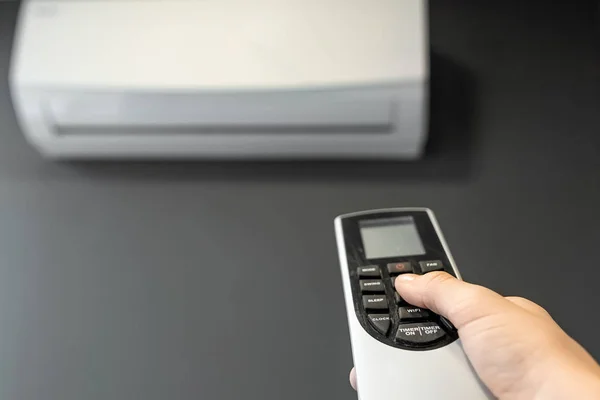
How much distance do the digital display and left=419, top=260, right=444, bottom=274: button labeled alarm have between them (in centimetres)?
2

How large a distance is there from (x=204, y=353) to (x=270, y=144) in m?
0.25

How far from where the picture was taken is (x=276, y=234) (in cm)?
68

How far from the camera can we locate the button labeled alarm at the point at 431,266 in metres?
0.49

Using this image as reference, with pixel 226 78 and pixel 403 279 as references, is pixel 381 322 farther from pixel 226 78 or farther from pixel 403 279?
pixel 226 78

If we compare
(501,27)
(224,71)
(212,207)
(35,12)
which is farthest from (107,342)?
(501,27)

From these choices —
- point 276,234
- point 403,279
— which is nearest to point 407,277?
point 403,279

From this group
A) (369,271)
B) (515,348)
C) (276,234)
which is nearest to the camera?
(515,348)

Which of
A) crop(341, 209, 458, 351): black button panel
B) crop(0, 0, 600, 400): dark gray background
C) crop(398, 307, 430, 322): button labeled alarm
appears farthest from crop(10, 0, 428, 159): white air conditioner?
crop(398, 307, 430, 322): button labeled alarm

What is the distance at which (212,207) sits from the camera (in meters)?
0.71

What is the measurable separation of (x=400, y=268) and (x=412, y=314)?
46 millimetres

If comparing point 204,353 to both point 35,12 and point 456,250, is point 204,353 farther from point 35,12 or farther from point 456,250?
point 35,12

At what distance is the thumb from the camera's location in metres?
0.41

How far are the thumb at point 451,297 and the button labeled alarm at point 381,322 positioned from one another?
A: 0.8 inches

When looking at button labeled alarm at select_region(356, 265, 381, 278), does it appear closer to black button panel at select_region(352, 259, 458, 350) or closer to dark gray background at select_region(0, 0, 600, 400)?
black button panel at select_region(352, 259, 458, 350)
